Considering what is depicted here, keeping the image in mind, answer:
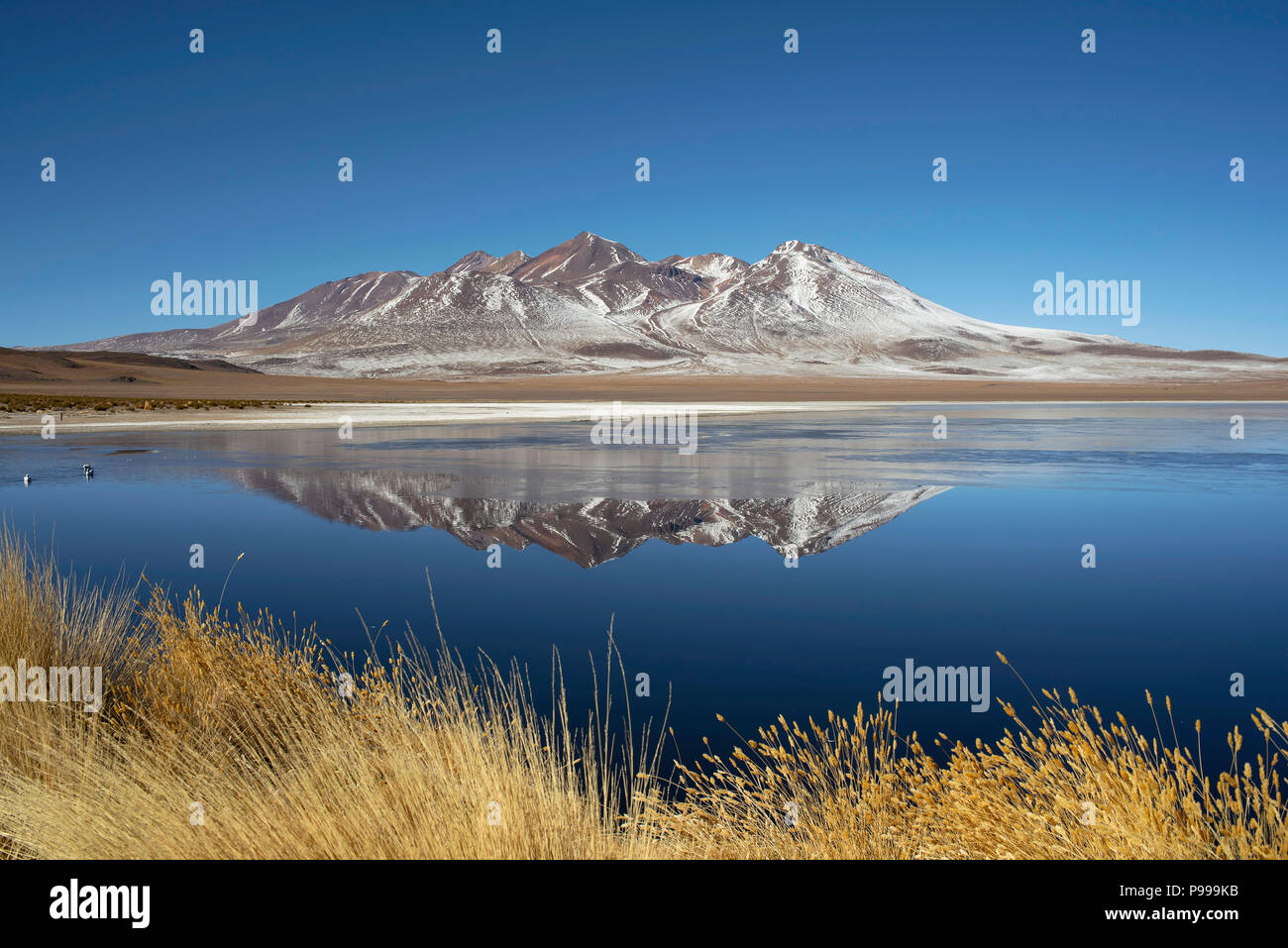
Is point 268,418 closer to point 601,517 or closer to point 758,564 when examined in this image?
point 601,517

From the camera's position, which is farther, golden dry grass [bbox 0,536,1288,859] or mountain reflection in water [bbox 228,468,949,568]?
mountain reflection in water [bbox 228,468,949,568]

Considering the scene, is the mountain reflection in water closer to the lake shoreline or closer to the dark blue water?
the dark blue water

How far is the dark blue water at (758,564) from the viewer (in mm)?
6504

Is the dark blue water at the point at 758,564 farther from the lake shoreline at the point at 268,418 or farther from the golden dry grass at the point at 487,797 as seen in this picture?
the lake shoreline at the point at 268,418

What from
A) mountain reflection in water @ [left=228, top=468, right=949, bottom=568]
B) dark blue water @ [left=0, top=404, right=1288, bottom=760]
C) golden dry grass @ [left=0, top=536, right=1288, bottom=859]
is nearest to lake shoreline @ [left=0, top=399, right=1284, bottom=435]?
dark blue water @ [left=0, top=404, right=1288, bottom=760]

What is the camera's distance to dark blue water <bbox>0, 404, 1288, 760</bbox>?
6.50 metres

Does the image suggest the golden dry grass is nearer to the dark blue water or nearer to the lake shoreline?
the dark blue water

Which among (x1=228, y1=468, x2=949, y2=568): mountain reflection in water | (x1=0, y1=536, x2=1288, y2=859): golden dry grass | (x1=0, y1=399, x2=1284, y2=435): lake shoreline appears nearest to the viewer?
(x1=0, y1=536, x2=1288, y2=859): golden dry grass

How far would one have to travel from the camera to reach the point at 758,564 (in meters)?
10.5

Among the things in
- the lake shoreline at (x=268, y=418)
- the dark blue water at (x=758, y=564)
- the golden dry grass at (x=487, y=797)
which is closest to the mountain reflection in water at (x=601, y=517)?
the dark blue water at (x=758, y=564)

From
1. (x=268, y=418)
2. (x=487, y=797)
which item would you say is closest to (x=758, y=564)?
(x=487, y=797)

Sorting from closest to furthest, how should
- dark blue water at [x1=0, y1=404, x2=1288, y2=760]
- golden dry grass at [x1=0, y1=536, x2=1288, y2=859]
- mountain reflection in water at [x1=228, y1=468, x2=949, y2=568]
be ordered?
golden dry grass at [x1=0, y1=536, x2=1288, y2=859], dark blue water at [x1=0, y1=404, x2=1288, y2=760], mountain reflection in water at [x1=228, y1=468, x2=949, y2=568]

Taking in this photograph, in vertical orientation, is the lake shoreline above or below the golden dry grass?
above

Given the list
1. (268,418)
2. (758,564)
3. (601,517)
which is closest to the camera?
(758,564)
